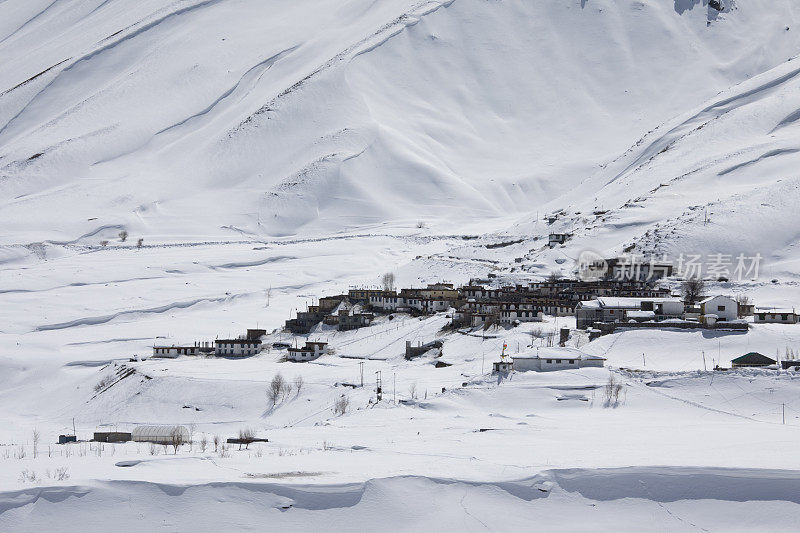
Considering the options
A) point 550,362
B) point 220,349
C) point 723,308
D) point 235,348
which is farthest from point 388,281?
point 550,362

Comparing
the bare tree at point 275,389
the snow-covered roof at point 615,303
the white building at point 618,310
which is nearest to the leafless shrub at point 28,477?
the bare tree at point 275,389

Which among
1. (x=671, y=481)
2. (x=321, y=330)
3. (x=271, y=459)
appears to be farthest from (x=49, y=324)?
(x=671, y=481)

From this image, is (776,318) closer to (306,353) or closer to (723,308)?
(723,308)

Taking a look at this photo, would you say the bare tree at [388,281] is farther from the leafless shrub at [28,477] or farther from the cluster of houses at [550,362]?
Result: the leafless shrub at [28,477]

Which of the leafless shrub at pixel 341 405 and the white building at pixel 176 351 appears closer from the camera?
the leafless shrub at pixel 341 405

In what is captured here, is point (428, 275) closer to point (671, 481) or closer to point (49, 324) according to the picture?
point (49, 324)

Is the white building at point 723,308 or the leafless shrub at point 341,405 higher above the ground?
the white building at point 723,308
